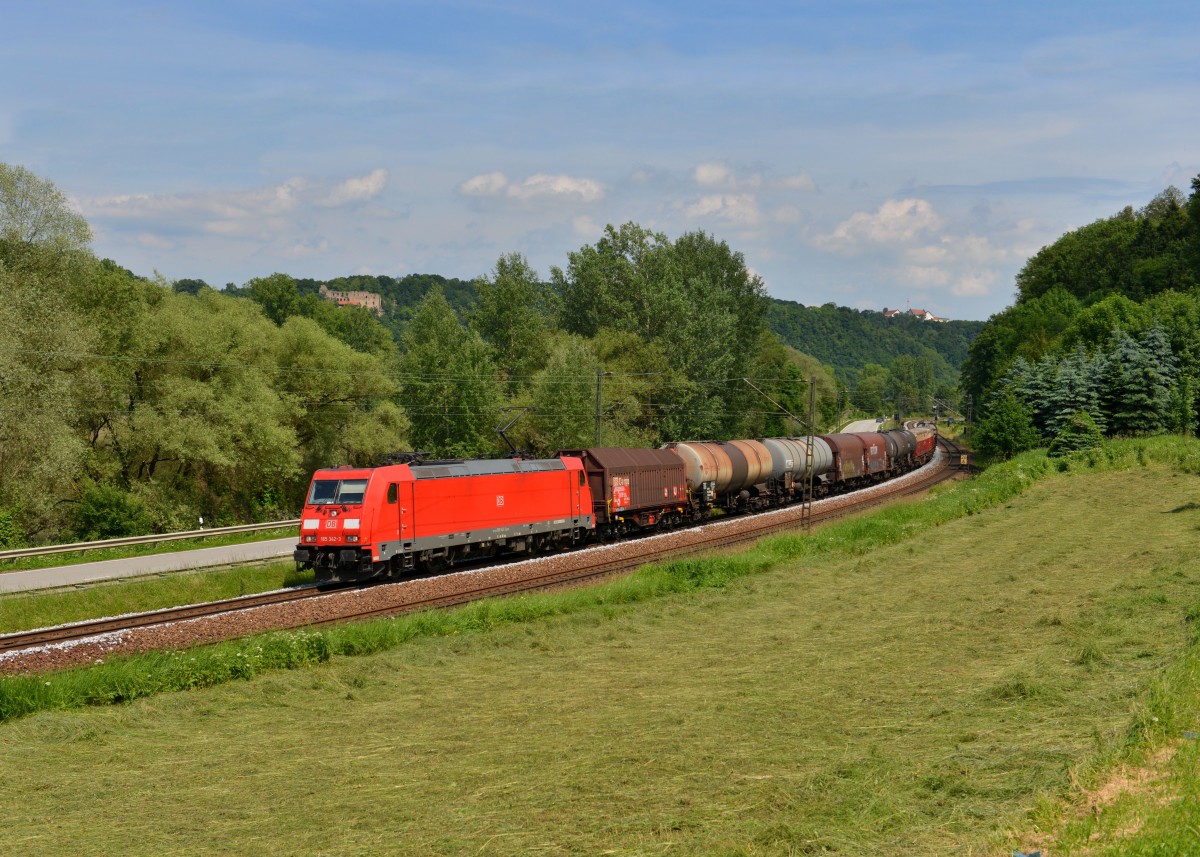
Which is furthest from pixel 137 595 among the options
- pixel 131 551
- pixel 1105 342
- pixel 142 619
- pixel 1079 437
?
pixel 1105 342

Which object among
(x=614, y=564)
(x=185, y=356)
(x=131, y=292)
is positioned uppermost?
(x=131, y=292)

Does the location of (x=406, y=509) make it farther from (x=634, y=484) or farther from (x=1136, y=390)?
(x=1136, y=390)

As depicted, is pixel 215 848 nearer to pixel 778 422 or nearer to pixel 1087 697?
pixel 1087 697

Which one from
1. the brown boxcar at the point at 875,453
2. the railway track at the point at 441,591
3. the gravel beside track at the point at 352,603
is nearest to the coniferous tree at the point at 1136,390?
the brown boxcar at the point at 875,453

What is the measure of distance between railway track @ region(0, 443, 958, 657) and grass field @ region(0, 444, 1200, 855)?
5.33 m

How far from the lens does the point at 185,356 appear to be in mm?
52625

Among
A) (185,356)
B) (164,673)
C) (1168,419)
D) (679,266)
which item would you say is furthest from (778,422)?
(164,673)

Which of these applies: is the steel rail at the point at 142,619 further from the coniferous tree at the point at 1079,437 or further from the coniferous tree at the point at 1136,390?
the coniferous tree at the point at 1136,390

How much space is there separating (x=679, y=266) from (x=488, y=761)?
79542 millimetres

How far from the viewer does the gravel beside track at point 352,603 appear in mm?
22109

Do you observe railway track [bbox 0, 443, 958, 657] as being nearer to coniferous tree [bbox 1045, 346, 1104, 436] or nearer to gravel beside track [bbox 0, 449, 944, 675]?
gravel beside track [bbox 0, 449, 944, 675]

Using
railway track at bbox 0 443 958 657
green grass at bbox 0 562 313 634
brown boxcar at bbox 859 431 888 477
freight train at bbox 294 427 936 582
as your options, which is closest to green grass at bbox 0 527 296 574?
green grass at bbox 0 562 313 634

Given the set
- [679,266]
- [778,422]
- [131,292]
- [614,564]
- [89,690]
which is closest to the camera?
[89,690]

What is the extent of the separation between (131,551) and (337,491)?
15.4m
